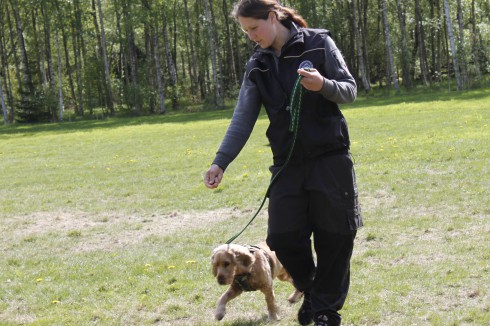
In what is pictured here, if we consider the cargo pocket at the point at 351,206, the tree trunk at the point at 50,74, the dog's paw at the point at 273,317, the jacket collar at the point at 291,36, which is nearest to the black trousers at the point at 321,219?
the cargo pocket at the point at 351,206

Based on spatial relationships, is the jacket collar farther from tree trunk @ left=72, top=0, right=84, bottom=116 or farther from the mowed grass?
tree trunk @ left=72, top=0, right=84, bottom=116

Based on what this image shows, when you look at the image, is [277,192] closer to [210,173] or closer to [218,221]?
[210,173]

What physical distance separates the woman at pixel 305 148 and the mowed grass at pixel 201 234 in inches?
46.0

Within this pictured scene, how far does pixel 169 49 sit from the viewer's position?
54312mm

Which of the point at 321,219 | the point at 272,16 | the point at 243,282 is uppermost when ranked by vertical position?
the point at 272,16

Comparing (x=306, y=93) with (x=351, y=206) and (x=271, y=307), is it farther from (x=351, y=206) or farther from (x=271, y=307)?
(x=271, y=307)

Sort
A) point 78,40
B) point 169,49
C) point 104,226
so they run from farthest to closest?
point 78,40 → point 169,49 → point 104,226

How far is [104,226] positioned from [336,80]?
7447 millimetres

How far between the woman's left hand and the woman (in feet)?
0.60

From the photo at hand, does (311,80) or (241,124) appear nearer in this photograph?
(311,80)

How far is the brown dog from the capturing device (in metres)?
5.11

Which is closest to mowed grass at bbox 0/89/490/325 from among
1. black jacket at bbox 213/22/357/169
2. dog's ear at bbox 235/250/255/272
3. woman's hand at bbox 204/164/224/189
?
dog's ear at bbox 235/250/255/272

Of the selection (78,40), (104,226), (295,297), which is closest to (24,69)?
(78,40)

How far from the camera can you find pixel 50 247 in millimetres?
9539
